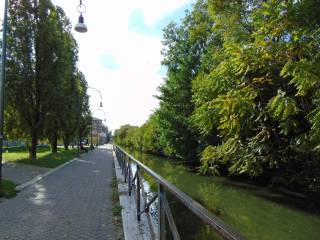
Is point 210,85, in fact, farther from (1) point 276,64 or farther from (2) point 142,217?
(2) point 142,217

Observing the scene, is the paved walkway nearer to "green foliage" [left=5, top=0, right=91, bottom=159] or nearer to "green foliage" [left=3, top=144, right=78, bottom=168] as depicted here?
"green foliage" [left=3, top=144, right=78, bottom=168]

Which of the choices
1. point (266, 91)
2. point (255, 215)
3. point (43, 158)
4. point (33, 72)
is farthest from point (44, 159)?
point (255, 215)

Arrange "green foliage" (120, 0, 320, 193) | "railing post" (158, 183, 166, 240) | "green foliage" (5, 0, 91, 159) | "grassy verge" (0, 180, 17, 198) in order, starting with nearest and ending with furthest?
"railing post" (158, 183, 166, 240), "green foliage" (120, 0, 320, 193), "grassy verge" (0, 180, 17, 198), "green foliage" (5, 0, 91, 159)

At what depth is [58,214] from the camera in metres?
8.32

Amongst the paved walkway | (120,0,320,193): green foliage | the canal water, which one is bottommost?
the canal water

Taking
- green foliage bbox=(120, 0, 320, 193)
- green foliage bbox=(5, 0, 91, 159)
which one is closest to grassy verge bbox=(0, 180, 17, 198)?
green foliage bbox=(120, 0, 320, 193)

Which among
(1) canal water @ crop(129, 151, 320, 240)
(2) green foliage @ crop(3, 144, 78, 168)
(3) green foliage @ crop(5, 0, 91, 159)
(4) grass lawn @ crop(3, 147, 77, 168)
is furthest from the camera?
(3) green foliage @ crop(5, 0, 91, 159)

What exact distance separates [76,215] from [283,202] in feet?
30.6

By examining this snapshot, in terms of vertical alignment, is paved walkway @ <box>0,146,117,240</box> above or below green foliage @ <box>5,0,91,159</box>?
below

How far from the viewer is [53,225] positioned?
724 cm

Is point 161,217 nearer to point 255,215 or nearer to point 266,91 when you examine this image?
point 255,215

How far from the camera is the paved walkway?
6.66 m

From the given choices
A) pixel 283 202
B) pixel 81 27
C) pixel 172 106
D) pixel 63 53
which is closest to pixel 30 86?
pixel 63 53

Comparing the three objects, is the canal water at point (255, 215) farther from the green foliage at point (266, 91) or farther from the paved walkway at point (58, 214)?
the paved walkway at point (58, 214)
